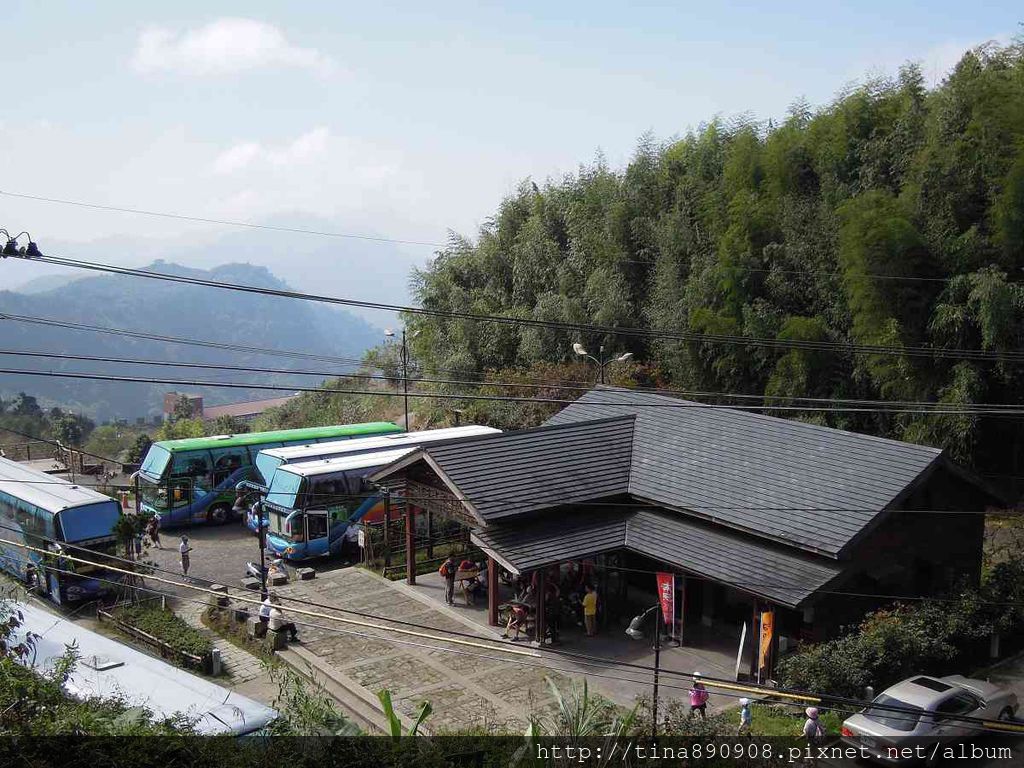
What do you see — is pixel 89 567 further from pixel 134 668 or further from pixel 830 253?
pixel 830 253

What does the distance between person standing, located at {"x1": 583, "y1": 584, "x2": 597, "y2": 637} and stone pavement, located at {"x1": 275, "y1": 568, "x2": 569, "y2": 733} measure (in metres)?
1.35

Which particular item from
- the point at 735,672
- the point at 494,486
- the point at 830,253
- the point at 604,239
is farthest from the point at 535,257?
the point at 735,672

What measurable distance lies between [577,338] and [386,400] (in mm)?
15386

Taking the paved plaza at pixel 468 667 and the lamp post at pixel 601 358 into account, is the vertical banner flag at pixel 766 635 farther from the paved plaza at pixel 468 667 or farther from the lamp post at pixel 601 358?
the lamp post at pixel 601 358

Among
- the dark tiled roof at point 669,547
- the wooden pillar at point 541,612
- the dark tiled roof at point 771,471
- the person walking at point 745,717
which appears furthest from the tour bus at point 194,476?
the person walking at point 745,717

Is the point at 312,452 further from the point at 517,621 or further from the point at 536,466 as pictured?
the point at 517,621

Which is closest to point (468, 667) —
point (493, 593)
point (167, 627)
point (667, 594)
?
point (493, 593)

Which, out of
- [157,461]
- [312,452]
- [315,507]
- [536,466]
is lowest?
[315,507]

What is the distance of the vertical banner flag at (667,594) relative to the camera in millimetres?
14423

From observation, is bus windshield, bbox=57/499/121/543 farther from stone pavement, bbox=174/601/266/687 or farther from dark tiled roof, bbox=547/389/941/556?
dark tiled roof, bbox=547/389/941/556

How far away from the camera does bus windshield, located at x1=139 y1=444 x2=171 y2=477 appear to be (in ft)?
76.5

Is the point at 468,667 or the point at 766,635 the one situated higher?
the point at 766,635

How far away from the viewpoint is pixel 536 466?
17094mm

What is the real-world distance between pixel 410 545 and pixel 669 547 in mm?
6066
